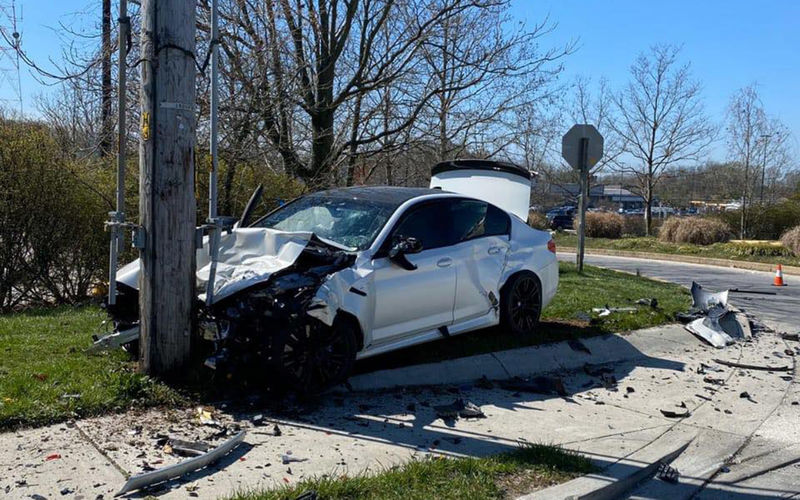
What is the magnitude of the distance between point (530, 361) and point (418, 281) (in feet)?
5.46

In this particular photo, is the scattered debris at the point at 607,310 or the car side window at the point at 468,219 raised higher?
the car side window at the point at 468,219

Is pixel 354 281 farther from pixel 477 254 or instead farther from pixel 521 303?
pixel 521 303

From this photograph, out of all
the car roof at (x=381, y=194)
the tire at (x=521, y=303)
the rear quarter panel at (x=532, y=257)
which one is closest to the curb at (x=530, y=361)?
the tire at (x=521, y=303)

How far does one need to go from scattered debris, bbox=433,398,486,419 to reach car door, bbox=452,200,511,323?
1.23 metres

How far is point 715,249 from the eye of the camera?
2675 centimetres

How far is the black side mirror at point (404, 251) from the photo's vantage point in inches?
249

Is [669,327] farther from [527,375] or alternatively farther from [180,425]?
[180,425]

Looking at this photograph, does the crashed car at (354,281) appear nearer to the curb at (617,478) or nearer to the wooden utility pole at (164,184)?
the wooden utility pole at (164,184)

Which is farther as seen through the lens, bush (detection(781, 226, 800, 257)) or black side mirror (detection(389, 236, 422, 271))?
bush (detection(781, 226, 800, 257))

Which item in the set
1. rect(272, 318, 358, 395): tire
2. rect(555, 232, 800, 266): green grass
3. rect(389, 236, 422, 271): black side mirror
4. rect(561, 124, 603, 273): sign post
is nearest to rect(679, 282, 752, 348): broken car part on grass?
rect(561, 124, 603, 273): sign post

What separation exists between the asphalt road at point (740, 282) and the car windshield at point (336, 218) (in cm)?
715

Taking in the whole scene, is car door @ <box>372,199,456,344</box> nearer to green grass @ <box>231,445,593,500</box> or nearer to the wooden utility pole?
the wooden utility pole

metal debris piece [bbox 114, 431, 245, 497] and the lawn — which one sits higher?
the lawn

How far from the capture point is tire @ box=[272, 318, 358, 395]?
551 cm
